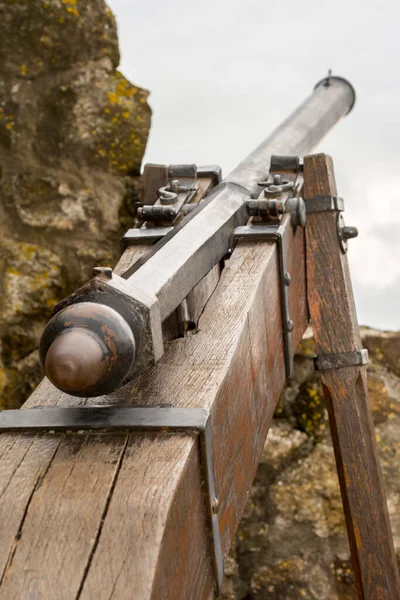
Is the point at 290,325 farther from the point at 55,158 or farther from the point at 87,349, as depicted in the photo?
the point at 55,158

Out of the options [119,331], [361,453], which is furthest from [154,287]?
[361,453]

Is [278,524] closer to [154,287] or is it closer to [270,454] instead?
[270,454]

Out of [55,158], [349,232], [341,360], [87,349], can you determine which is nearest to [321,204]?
[349,232]

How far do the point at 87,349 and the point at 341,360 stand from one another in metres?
1.20

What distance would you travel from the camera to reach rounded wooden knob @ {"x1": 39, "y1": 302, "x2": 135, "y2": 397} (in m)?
0.94

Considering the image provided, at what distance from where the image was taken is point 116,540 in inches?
34.8

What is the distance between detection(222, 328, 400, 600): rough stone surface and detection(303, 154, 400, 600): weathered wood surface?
1.71ft

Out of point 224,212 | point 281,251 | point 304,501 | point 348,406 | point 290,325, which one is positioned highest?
point 224,212

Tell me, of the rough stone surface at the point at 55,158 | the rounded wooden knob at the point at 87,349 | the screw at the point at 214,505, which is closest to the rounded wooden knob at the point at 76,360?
the rounded wooden knob at the point at 87,349

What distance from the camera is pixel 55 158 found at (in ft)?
8.64

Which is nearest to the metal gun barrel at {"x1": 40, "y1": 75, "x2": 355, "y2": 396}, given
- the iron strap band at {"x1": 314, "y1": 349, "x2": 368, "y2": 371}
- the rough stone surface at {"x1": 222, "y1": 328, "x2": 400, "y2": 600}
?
the iron strap band at {"x1": 314, "y1": 349, "x2": 368, "y2": 371}

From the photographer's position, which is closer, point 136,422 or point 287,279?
point 136,422

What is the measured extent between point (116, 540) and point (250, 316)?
579 mm

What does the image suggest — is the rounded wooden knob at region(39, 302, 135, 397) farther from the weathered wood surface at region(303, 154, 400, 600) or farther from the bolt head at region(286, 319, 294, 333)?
the weathered wood surface at region(303, 154, 400, 600)
